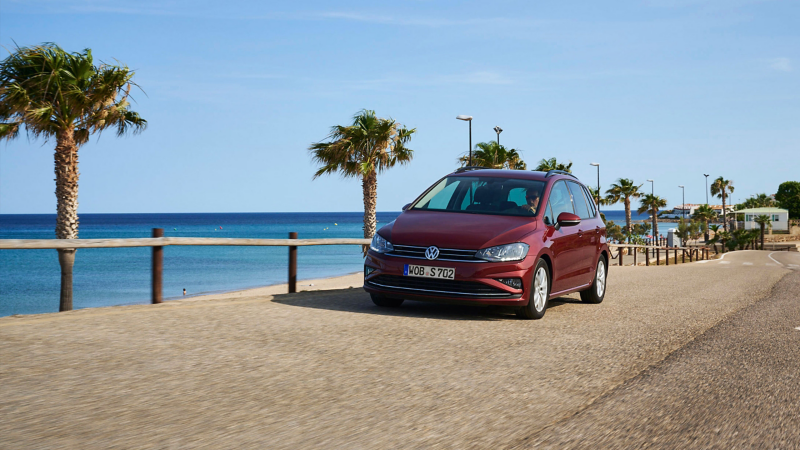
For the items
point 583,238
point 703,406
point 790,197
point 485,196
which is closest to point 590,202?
point 583,238

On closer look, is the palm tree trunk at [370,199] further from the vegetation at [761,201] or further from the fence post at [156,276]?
the vegetation at [761,201]

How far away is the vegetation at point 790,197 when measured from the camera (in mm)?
148875

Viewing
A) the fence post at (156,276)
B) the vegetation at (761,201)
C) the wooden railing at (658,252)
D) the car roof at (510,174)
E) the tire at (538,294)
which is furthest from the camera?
the vegetation at (761,201)

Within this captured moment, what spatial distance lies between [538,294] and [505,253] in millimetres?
749

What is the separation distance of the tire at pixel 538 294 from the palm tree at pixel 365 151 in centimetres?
2470

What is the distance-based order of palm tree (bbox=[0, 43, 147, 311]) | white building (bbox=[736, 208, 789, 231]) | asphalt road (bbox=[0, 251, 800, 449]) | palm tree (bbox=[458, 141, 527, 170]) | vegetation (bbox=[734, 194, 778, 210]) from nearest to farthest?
asphalt road (bbox=[0, 251, 800, 449]) → palm tree (bbox=[0, 43, 147, 311]) → palm tree (bbox=[458, 141, 527, 170]) → white building (bbox=[736, 208, 789, 231]) → vegetation (bbox=[734, 194, 778, 210])

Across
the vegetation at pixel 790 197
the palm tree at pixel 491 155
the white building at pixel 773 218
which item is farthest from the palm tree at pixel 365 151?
the vegetation at pixel 790 197

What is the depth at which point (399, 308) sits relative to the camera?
853 cm

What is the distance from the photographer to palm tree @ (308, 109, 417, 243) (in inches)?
1303

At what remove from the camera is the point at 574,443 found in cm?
338

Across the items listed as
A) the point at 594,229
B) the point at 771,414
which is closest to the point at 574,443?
the point at 771,414

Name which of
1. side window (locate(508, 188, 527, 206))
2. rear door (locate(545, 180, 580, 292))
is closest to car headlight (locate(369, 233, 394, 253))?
side window (locate(508, 188, 527, 206))

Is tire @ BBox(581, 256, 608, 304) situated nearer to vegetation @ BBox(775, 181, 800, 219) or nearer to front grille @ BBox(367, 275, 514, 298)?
front grille @ BBox(367, 275, 514, 298)

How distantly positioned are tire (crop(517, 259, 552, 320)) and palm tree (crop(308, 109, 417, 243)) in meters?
24.7
